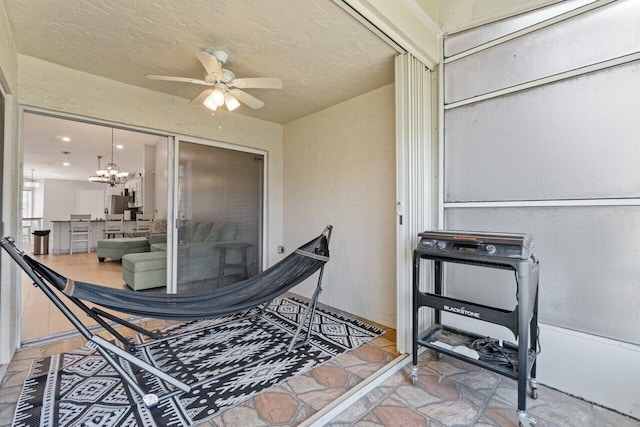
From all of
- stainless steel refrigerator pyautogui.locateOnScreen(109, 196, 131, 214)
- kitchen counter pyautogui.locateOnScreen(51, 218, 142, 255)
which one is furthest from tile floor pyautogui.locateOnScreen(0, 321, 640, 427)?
stainless steel refrigerator pyautogui.locateOnScreen(109, 196, 131, 214)

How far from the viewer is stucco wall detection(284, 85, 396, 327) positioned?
9.06 feet

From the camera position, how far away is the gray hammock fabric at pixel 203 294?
145 centimetres

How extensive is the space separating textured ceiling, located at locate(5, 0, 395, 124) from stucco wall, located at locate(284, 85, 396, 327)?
0.44 meters

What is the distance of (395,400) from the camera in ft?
5.36

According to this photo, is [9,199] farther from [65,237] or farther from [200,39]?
[65,237]

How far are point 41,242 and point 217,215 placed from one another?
6923mm

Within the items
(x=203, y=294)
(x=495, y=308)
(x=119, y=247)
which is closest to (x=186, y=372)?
(x=203, y=294)

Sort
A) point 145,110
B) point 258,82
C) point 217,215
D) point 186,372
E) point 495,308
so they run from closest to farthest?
point 495,308
point 186,372
point 258,82
point 145,110
point 217,215

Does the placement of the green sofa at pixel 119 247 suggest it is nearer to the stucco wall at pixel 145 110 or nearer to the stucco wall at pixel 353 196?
the stucco wall at pixel 145 110

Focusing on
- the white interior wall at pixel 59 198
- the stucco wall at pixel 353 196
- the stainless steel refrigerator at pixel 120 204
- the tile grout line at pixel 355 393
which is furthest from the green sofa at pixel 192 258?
the white interior wall at pixel 59 198

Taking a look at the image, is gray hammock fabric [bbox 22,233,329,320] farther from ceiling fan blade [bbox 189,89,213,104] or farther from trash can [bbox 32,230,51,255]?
trash can [bbox 32,230,51,255]

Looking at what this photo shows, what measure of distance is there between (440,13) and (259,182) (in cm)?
271

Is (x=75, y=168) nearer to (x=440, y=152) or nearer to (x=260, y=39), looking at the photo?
(x=260, y=39)

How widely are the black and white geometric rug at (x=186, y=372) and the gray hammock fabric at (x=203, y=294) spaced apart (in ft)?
1.43
